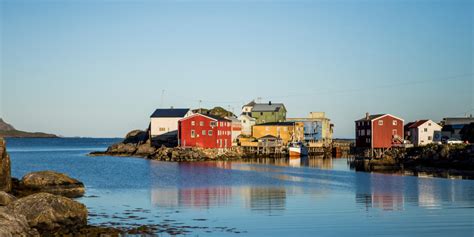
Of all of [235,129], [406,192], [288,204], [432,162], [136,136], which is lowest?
[288,204]

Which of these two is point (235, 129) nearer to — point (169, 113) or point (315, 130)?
point (169, 113)

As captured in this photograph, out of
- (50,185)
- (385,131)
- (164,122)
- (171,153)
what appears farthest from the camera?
(164,122)

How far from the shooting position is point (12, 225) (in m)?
17.5

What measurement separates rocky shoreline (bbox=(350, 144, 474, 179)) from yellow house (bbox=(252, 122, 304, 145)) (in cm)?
2520

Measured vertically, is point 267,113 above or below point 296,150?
above

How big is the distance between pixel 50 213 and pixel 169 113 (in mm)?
Answer: 69014

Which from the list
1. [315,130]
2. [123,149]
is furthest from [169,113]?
[315,130]

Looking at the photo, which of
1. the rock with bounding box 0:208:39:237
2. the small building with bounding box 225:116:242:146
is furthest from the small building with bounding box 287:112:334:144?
the rock with bounding box 0:208:39:237

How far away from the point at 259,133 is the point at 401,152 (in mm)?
28877

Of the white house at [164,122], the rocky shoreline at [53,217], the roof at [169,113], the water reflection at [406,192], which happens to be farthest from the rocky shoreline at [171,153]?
the rocky shoreline at [53,217]

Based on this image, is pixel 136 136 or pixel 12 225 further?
pixel 136 136

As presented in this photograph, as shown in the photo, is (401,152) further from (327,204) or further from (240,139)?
(327,204)

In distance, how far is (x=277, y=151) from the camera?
8862 centimetres

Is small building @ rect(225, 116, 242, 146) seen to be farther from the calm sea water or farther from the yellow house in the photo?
the calm sea water
